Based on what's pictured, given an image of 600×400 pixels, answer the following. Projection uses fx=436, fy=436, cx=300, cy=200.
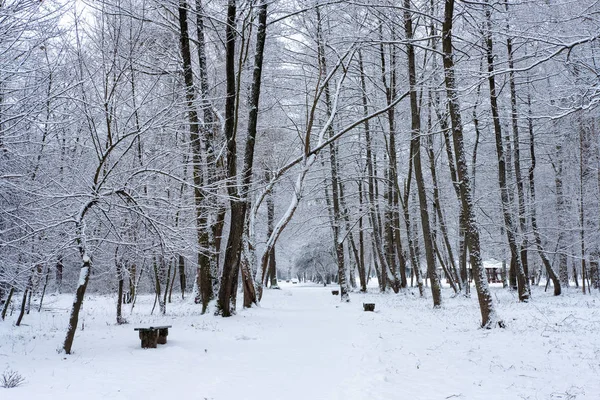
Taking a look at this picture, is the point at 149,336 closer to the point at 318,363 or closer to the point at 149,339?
the point at 149,339

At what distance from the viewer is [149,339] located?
25.3ft

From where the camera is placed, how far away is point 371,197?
25.8m

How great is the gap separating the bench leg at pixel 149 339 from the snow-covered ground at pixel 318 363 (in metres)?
0.15

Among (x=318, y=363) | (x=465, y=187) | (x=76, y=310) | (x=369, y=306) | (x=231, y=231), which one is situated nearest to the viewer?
(x=318, y=363)

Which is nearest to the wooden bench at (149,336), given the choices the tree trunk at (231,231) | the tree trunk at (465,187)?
the tree trunk at (231,231)

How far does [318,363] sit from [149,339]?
3.09m

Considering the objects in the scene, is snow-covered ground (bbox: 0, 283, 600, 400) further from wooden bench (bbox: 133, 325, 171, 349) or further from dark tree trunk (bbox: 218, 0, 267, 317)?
dark tree trunk (bbox: 218, 0, 267, 317)

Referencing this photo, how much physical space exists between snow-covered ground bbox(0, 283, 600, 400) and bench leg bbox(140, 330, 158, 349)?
0.15 metres

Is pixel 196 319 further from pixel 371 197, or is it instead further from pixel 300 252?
pixel 300 252

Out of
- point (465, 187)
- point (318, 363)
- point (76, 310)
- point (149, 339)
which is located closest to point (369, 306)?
point (465, 187)

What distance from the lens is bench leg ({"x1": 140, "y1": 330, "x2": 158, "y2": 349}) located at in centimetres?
770

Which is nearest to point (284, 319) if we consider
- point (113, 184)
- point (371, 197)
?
point (113, 184)

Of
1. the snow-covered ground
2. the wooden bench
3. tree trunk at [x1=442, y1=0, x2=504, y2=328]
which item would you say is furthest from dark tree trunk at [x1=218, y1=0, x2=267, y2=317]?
tree trunk at [x1=442, y1=0, x2=504, y2=328]

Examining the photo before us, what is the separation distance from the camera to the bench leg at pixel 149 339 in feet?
25.2
